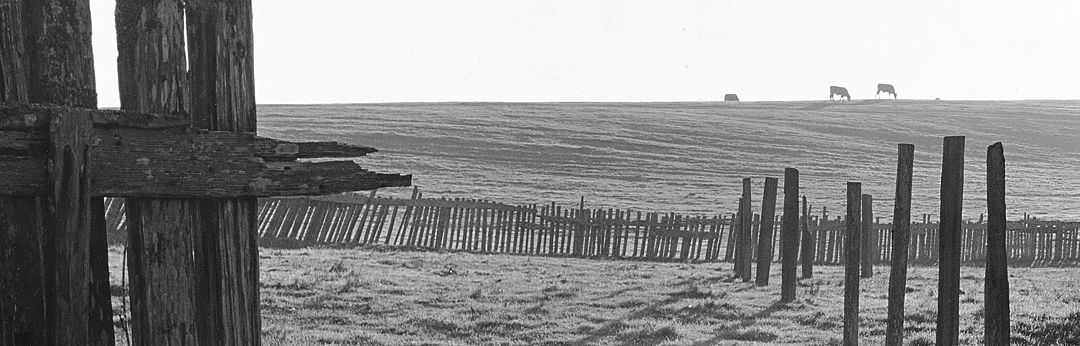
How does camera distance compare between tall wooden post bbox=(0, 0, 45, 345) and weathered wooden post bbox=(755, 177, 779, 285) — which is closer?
tall wooden post bbox=(0, 0, 45, 345)

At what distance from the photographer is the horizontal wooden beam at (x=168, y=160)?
2.94 metres

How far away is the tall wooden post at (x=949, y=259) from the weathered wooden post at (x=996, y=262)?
19 cm

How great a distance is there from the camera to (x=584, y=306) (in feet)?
35.3

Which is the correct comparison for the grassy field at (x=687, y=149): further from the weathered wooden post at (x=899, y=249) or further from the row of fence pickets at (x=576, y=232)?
the weathered wooden post at (x=899, y=249)

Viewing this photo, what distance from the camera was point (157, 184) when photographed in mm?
3113

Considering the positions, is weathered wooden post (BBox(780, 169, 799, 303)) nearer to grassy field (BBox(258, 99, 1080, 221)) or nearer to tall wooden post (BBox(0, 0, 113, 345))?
tall wooden post (BBox(0, 0, 113, 345))

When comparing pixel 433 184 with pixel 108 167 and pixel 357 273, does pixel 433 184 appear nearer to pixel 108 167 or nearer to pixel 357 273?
pixel 357 273

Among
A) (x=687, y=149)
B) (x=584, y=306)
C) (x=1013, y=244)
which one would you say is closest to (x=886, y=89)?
(x=687, y=149)

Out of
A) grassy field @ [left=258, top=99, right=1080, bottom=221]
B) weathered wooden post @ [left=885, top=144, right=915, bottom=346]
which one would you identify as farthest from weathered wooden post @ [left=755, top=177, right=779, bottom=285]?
grassy field @ [left=258, top=99, right=1080, bottom=221]

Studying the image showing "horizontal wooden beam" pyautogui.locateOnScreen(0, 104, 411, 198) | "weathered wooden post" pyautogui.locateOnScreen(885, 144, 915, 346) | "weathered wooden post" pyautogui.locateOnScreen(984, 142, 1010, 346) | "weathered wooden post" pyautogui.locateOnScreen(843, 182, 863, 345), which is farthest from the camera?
"weathered wooden post" pyautogui.locateOnScreen(843, 182, 863, 345)

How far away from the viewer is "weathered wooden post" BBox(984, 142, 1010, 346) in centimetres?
446

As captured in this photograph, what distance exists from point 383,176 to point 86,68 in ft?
2.98

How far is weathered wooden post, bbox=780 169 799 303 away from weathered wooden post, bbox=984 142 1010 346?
683 centimetres

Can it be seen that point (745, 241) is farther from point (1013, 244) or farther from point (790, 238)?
point (1013, 244)
